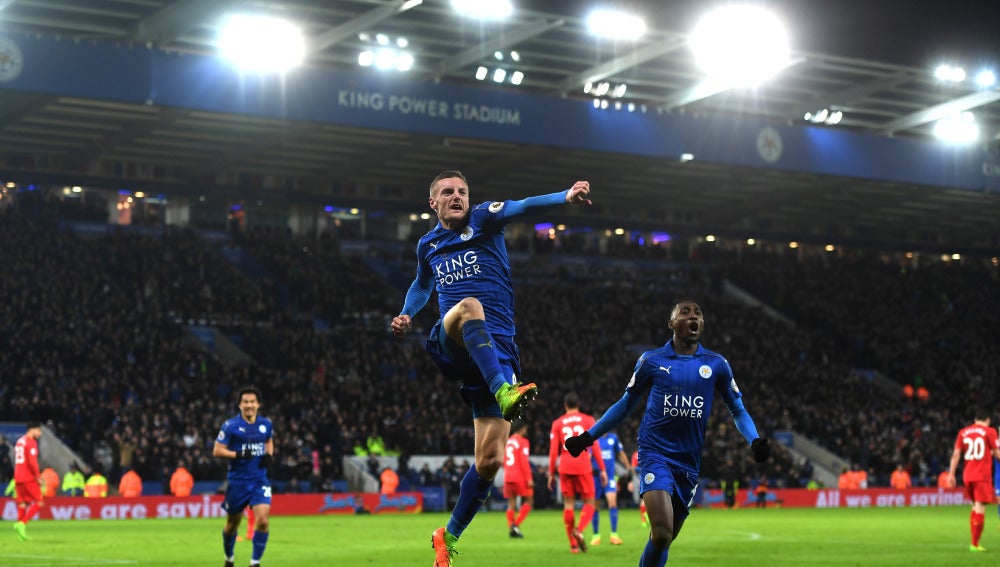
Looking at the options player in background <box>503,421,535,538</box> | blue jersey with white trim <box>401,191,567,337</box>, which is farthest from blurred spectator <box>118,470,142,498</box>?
blue jersey with white trim <box>401,191,567,337</box>

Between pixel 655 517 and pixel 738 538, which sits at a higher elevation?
pixel 655 517

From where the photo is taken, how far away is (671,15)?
32.6 meters

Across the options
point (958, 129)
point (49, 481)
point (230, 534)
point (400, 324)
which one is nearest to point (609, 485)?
point (230, 534)

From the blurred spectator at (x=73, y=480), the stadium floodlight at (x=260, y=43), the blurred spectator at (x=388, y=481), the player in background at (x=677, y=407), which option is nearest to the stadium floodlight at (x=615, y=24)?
the stadium floodlight at (x=260, y=43)

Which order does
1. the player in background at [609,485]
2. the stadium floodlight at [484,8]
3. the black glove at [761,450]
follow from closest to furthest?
the black glove at [761,450] < the player in background at [609,485] < the stadium floodlight at [484,8]

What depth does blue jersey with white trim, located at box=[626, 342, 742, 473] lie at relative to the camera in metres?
10.3

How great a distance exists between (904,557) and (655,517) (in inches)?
385

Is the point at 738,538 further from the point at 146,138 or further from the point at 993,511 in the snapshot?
the point at 146,138

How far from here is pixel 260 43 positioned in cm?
3309

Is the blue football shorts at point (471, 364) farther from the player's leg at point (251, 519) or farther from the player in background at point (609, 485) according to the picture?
the player in background at point (609, 485)

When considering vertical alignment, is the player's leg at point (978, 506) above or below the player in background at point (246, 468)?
below

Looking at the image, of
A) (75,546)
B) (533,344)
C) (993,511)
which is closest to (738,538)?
(75,546)

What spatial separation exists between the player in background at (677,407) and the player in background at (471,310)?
3.51 ft

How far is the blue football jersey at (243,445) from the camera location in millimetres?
15805
